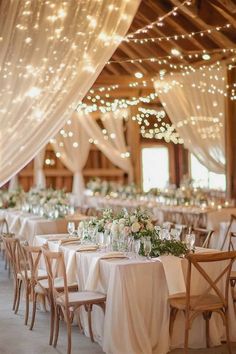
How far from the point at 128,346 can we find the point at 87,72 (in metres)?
2.58

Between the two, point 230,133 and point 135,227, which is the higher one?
point 230,133

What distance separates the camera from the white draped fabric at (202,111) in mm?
11305

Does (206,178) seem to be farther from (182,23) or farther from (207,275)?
(207,275)

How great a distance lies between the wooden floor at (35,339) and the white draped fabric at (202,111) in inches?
222

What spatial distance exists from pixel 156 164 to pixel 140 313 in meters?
13.1

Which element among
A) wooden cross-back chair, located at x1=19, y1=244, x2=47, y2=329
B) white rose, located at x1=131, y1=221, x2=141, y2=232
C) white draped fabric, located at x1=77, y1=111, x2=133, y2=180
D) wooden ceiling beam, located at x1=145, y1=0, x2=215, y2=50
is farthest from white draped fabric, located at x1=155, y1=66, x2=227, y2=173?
white rose, located at x1=131, y1=221, x2=141, y2=232

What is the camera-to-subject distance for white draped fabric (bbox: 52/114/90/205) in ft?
49.1

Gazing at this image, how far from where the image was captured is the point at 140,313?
517cm

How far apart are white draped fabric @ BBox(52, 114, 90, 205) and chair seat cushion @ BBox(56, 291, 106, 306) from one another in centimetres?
937

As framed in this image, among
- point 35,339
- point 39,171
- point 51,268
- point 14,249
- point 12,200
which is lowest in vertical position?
point 35,339

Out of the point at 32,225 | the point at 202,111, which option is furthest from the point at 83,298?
the point at 202,111

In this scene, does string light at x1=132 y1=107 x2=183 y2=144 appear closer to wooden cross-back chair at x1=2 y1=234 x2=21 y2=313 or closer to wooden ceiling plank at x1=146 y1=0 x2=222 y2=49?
wooden ceiling plank at x1=146 y1=0 x2=222 y2=49

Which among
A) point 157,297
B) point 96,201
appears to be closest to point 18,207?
point 96,201

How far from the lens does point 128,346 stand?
16.6 ft
